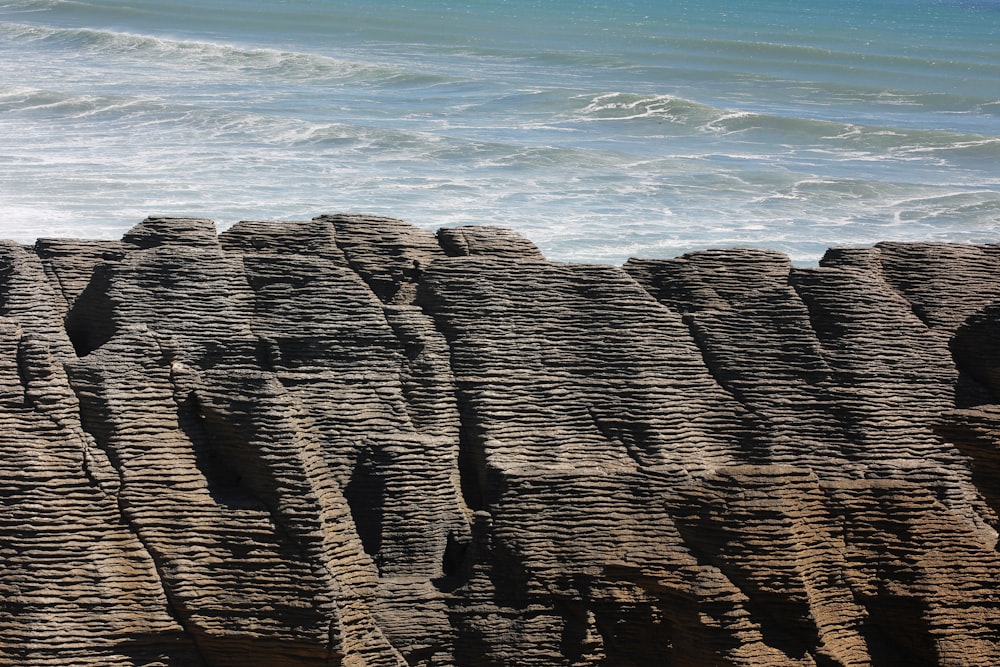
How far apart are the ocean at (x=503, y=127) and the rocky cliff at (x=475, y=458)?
13.0m

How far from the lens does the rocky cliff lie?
925 cm

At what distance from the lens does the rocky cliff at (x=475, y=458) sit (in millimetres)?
9250

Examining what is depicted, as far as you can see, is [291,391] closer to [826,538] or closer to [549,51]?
[826,538]

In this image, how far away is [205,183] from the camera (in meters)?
27.9

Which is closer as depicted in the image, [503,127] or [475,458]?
[475,458]

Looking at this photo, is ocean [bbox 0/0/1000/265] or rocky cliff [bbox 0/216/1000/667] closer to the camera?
rocky cliff [bbox 0/216/1000/667]

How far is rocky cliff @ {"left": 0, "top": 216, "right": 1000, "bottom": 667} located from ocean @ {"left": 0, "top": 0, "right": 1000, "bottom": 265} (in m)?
13.0

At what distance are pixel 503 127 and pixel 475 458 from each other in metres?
28.4

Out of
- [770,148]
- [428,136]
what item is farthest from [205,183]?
[770,148]

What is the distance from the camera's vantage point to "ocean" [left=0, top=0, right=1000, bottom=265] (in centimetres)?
2666

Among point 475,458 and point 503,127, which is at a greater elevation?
point 475,458

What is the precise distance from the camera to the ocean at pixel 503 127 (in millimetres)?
26656

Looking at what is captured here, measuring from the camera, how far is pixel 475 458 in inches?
392

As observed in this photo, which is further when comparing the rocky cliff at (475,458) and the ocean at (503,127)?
the ocean at (503,127)
